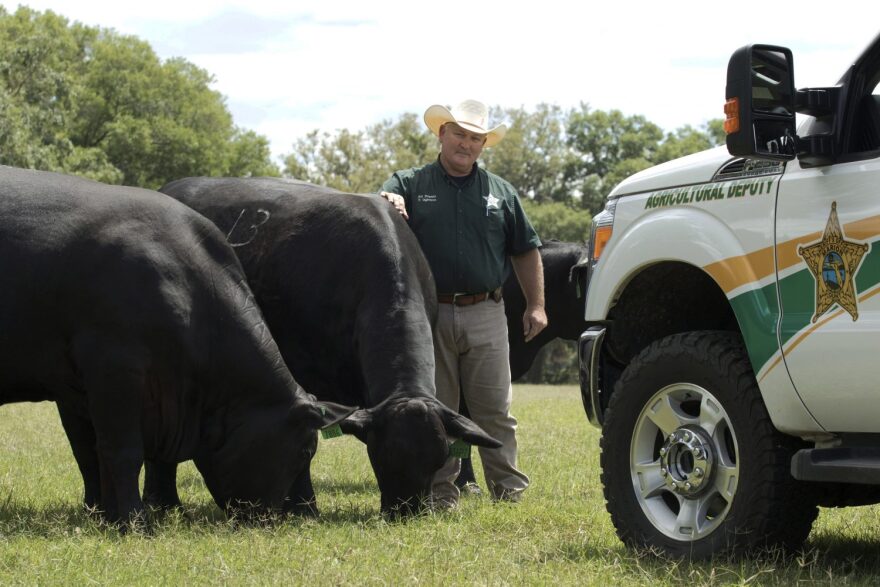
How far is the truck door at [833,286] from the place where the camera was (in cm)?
503

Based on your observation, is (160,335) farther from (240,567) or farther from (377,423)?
(240,567)

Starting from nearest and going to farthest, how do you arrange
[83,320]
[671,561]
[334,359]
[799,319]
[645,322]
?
[799,319] < [671,561] < [645,322] < [83,320] < [334,359]

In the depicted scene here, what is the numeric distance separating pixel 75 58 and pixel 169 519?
2211 inches

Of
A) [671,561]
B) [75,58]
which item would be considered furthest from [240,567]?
[75,58]

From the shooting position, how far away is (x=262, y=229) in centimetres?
968

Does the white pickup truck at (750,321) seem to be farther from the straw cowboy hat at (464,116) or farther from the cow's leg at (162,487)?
the cow's leg at (162,487)

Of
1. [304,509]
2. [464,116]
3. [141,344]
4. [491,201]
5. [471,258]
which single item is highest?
[464,116]

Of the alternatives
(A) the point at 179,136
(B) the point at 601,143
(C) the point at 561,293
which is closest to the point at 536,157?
(B) the point at 601,143

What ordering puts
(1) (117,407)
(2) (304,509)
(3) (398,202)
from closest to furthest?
(1) (117,407) < (2) (304,509) < (3) (398,202)

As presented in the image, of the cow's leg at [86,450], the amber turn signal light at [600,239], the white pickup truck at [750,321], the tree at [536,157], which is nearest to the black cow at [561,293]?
the cow's leg at [86,450]

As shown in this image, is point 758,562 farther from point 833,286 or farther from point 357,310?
point 357,310

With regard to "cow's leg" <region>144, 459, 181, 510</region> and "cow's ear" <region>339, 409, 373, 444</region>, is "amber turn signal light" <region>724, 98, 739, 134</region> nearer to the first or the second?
"cow's ear" <region>339, 409, 373, 444</region>

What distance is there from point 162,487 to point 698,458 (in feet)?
14.5

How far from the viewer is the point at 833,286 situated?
5199mm
